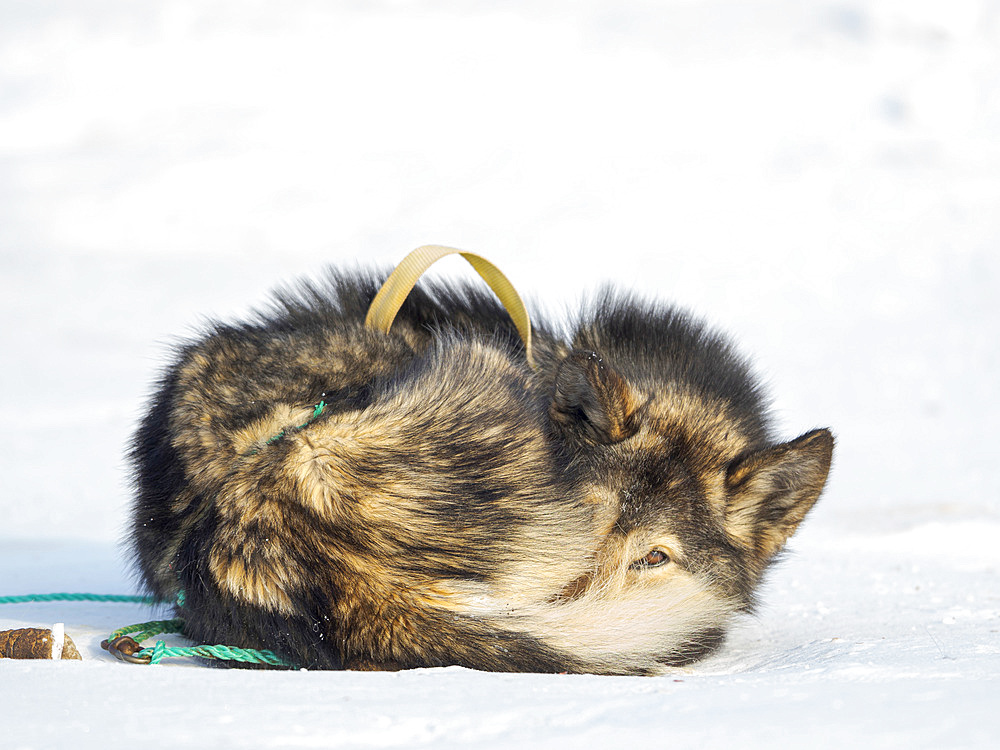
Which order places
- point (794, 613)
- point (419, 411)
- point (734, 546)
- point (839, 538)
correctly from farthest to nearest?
point (839, 538) → point (794, 613) → point (734, 546) → point (419, 411)

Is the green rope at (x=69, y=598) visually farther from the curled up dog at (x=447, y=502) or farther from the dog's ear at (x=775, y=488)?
the dog's ear at (x=775, y=488)

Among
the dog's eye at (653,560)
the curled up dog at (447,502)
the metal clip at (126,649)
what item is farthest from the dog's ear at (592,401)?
the metal clip at (126,649)

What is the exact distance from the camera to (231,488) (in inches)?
85.4

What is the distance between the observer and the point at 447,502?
7.01ft

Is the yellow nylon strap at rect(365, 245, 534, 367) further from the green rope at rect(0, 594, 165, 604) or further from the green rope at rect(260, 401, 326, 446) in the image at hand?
the green rope at rect(0, 594, 165, 604)

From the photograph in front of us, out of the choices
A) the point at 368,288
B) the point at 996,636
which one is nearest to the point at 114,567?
the point at 368,288

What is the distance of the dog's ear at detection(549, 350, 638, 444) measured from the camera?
2.46 meters

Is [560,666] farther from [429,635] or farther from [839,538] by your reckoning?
[839,538]

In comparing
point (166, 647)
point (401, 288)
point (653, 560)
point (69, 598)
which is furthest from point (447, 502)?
point (69, 598)

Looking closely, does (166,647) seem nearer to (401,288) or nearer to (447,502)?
(447,502)

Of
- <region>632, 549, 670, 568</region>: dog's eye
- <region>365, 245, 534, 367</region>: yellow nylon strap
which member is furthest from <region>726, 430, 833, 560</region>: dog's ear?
<region>365, 245, 534, 367</region>: yellow nylon strap

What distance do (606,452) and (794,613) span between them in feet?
4.18

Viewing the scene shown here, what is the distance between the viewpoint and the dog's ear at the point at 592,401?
2.46m

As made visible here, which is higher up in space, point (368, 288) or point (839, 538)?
point (368, 288)
